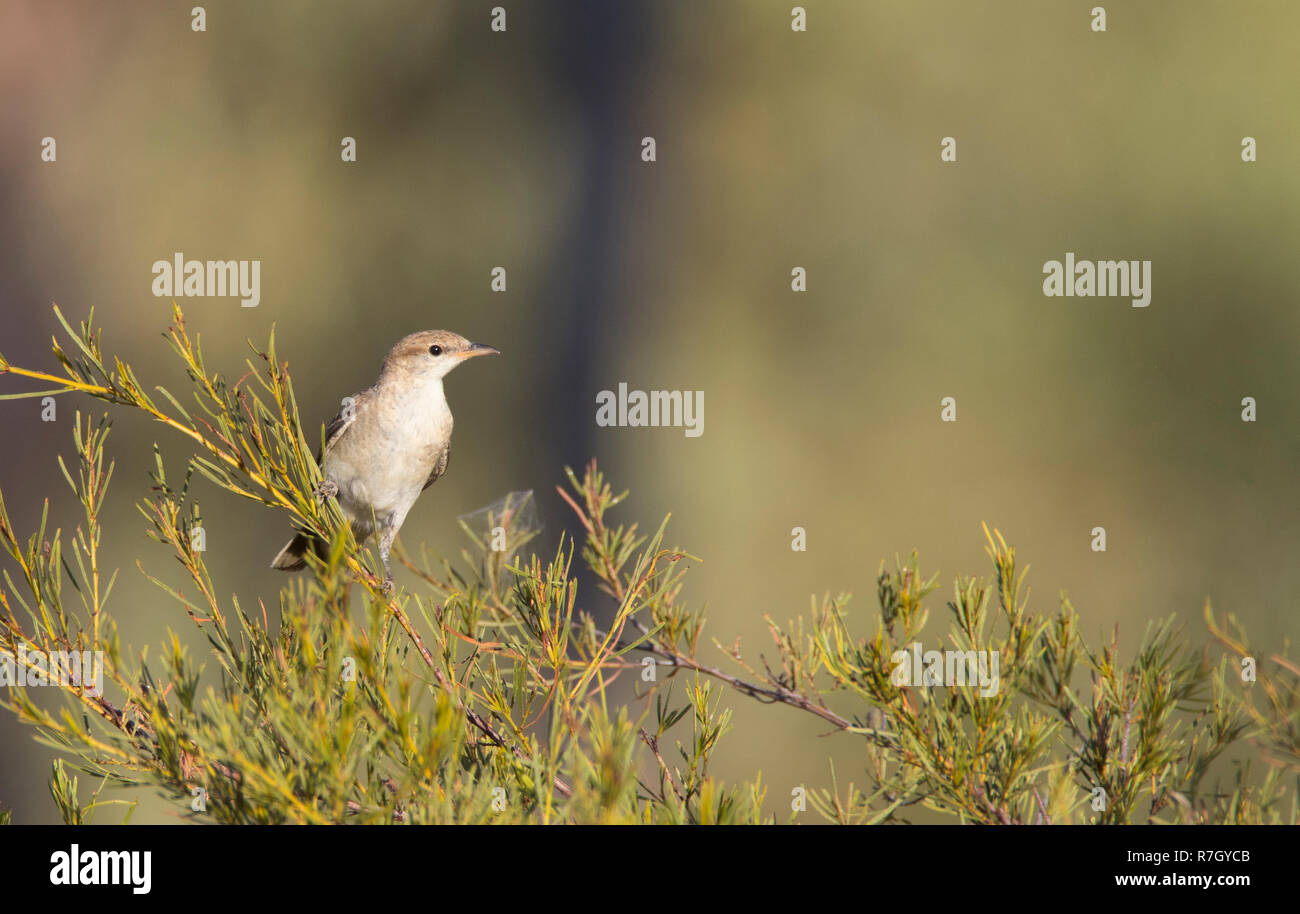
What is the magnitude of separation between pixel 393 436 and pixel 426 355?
0.72 ft

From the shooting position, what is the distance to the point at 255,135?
5.96 meters

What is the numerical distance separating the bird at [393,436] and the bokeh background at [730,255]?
2631 millimetres

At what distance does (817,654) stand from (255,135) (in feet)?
19.3

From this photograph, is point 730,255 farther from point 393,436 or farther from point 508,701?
point 508,701

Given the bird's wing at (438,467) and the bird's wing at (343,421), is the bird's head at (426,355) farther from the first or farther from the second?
the bird's wing at (438,467)

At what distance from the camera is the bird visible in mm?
2299

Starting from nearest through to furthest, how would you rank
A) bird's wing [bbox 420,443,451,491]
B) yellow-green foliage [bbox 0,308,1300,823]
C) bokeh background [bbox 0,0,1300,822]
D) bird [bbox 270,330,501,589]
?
yellow-green foliage [bbox 0,308,1300,823], bird [bbox 270,330,501,589], bird's wing [bbox 420,443,451,491], bokeh background [bbox 0,0,1300,822]

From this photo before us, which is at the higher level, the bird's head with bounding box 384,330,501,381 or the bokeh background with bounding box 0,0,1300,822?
the bokeh background with bounding box 0,0,1300,822

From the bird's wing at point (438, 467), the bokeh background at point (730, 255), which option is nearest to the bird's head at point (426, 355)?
the bird's wing at point (438, 467)

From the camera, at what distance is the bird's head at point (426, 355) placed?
237 cm

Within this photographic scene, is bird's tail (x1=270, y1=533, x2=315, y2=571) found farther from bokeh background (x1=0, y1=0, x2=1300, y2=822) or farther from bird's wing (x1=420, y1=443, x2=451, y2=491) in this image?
bokeh background (x1=0, y1=0, x2=1300, y2=822)

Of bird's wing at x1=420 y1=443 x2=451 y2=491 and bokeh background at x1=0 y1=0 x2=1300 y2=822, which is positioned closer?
bird's wing at x1=420 y1=443 x2=451 y2=491

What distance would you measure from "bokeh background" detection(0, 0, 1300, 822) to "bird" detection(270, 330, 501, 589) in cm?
263

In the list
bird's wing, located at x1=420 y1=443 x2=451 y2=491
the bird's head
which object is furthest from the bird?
bird's wing, located at x1=420 y1=443 x2=451 y2=491
